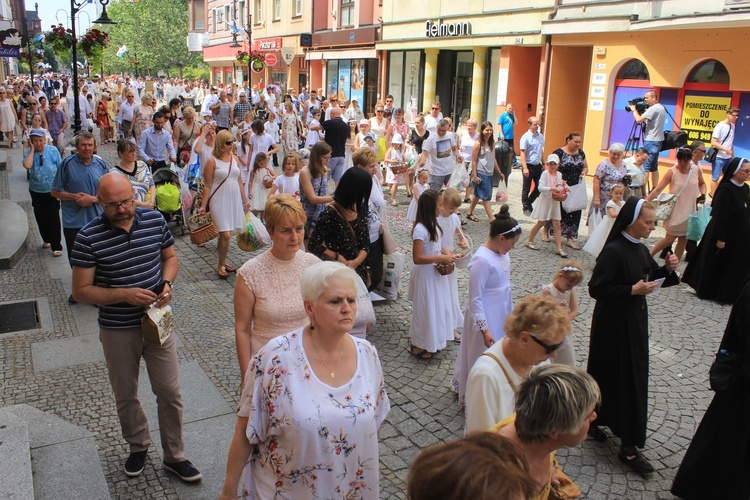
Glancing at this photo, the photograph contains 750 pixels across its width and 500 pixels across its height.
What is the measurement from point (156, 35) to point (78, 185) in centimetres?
6741

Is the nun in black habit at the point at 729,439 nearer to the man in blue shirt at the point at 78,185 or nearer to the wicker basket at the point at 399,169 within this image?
the man in blue shirt at the point at 78,185

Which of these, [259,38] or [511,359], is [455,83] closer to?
[511,359]

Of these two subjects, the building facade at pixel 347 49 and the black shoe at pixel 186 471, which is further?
the building facade at pixel 347 49

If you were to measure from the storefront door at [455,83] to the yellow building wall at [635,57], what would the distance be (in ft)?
18.8

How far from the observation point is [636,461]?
15.1 feet

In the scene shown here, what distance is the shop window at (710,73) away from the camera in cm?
1444

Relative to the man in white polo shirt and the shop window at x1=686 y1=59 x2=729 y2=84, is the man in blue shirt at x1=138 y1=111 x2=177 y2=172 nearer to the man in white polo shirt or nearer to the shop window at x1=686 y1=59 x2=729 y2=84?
the man in white polo shirt

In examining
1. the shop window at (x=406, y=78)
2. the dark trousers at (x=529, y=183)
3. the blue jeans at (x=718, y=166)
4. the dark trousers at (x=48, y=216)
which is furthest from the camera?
the shop window at (x=406, y=78)

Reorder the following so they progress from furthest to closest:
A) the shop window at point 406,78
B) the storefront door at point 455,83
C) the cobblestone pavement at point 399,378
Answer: the shop window at point 406,78 → the storefront door at point 455,83 → the cobblestone pavement at point 399,378

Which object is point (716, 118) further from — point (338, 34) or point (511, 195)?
point (338, 34)

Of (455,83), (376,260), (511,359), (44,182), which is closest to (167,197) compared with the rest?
(44,182)

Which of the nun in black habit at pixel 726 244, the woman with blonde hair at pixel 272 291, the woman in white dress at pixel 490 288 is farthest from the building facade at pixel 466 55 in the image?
the woman with blonde hair at pixel 272 291

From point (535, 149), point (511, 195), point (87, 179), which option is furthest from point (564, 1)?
point (87, 179)

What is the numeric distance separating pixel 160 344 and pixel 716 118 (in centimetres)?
1425
